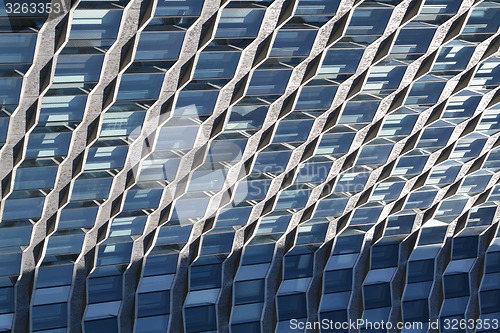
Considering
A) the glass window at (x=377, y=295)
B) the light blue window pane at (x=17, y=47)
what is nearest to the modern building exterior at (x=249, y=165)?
the light blue window pane at (x=17, y=47)

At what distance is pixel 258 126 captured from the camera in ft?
156

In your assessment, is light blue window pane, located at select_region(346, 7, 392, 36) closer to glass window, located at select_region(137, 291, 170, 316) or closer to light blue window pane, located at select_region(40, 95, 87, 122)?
light blue window pane, located at select_region(40, 95, 87, 122)

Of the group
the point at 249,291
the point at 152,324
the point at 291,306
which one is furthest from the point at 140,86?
the point at 291,306

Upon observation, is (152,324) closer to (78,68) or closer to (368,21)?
(78,68)

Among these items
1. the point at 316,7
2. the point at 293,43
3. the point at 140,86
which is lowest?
the point at 140,86

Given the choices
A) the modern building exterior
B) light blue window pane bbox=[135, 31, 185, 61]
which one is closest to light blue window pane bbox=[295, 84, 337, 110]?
the modern building exterior

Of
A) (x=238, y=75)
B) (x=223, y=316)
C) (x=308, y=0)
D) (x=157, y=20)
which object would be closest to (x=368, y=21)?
(x=308, y=0)

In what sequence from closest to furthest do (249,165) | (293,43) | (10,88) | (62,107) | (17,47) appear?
(17,47)
(10,88)
(62,107)
(293,43)
(249,165)

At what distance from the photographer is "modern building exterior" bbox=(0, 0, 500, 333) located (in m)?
41.8

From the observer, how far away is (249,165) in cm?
4906

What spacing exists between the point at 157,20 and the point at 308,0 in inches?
274

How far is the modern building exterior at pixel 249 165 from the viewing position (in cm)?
4175

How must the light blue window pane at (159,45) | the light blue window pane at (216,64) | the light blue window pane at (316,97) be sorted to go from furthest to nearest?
the light blue window pane at (316,97) < the light blue window pane at (216,64) < the light blue window pane at (159,45)

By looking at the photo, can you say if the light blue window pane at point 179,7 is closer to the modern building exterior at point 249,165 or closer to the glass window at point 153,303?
the modern building exterior at point 249,165
